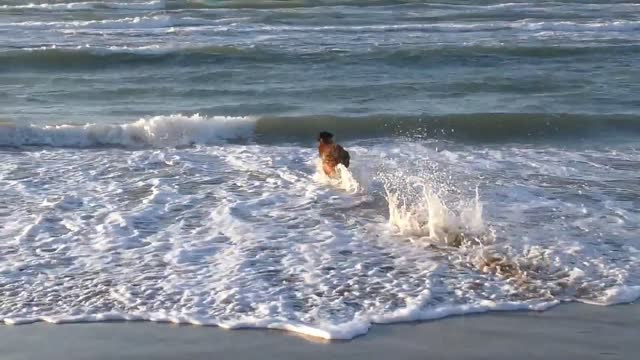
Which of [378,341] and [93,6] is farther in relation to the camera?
[93,6]

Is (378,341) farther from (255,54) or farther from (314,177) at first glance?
(255,54)

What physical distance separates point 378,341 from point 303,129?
8.66 m

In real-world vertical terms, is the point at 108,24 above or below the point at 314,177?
above

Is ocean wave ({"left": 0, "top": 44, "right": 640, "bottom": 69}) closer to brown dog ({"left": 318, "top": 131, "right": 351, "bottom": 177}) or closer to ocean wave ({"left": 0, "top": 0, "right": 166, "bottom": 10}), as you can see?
ocean wave ({"left": 0, "top": 0, "right": 166, "bottom": 10})

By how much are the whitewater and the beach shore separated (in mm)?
165

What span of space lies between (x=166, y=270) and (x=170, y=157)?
480 cm

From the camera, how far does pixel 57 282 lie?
26.9 ft

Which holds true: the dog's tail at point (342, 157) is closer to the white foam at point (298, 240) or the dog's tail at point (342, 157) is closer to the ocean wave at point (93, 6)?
the white foam at point (298, 240)

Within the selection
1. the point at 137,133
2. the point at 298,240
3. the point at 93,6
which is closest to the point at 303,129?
the point at 137,133

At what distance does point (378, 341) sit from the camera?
6996mm

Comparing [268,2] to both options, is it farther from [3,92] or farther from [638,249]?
[638,249]

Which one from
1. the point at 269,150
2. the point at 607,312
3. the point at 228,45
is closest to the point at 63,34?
the point at 228,45

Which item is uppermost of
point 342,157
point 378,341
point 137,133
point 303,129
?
point 342,157

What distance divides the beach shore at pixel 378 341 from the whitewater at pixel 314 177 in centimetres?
17
